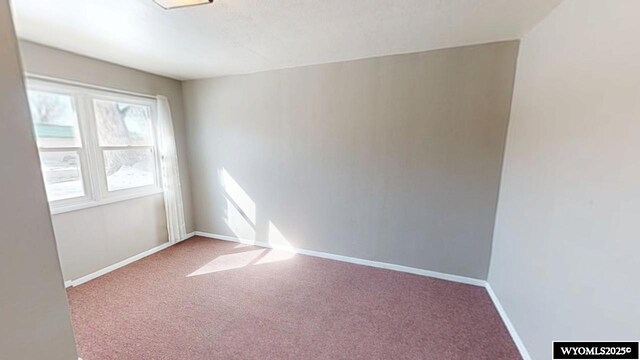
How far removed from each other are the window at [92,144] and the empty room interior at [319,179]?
0.07 feet

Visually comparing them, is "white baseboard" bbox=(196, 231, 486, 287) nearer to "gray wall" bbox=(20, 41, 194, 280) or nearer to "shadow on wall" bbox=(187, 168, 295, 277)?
"shadow on wall" bbox=(187, 168, 295, 277)

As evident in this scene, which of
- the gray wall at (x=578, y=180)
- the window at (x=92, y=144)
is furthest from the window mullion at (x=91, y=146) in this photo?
the gray wall at (x=578, y=180)

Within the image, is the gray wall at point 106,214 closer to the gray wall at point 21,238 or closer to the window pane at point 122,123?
the window pane at point 122,123

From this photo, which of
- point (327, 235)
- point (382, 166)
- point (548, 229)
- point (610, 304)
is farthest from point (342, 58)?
point (610, 304)

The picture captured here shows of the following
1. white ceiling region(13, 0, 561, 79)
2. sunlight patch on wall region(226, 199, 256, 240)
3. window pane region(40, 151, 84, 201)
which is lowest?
sunlight patch on wall region(226, 199, 256, 240)

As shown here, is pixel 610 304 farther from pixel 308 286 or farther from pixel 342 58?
pixel 342 58

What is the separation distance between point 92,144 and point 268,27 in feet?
7.81

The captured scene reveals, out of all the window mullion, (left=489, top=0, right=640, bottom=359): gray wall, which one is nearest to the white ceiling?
(left=489, top=0, right=640, bottom=359): gray wall

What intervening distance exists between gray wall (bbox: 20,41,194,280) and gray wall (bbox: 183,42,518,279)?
420 millimetres

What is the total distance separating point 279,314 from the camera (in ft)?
7.36

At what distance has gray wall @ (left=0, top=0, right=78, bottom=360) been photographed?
92cm

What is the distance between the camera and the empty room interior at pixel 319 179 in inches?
44.8

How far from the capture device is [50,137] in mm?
2467

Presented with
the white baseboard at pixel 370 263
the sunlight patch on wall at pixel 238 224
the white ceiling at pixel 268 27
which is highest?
the white ceiling at pixel 268 27
